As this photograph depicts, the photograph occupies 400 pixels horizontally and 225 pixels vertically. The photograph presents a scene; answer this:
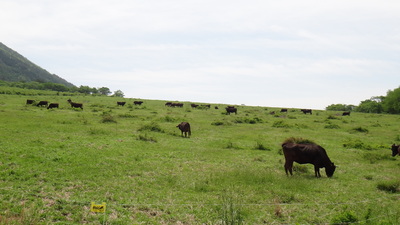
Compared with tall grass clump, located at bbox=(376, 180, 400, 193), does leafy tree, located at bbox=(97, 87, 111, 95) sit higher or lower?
higher

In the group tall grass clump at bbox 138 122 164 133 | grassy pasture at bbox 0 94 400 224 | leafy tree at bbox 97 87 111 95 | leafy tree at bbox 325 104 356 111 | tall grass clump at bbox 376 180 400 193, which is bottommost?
grassy pasture at bbox 0 94 400 224

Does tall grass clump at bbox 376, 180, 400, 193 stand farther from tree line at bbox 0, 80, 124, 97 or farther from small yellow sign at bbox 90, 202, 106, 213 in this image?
tree line at bbox 0, 80, 124, 97

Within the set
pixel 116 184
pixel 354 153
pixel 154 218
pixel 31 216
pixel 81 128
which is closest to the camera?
pixel 31 216

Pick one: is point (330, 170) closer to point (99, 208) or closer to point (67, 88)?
point (99, 208)

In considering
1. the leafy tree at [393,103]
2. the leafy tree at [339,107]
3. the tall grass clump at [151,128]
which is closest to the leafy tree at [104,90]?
the leafy tree at [339,107]

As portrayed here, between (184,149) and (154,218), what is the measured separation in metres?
10.4

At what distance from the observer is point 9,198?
8.52 meters

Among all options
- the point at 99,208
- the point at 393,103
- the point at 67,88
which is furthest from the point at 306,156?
the point at 67,88

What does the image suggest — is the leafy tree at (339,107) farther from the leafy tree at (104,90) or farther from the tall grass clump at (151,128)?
the leafy tree at (104,90)

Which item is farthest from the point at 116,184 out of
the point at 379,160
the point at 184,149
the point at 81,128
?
the point at 379,160

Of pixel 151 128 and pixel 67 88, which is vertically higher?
pixel 67 88

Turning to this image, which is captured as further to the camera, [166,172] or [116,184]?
[166,172]

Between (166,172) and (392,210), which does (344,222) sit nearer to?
(392,210)

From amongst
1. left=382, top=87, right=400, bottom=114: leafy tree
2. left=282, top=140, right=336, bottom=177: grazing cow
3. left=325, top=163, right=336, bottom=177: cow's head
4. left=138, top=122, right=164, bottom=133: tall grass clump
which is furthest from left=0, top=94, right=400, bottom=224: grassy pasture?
left=382, top=87, right=400, bottom=114: leafy tree
